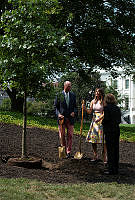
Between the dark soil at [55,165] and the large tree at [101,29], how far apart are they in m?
9.19

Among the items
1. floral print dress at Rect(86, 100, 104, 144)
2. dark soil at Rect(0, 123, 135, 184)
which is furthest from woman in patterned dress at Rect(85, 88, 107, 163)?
dark soil at Rect(0, 123, 135, 184)

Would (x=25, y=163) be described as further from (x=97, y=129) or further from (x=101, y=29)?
(x=101, y=29)

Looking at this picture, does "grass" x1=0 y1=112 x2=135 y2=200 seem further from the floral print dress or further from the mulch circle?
the floral print dress

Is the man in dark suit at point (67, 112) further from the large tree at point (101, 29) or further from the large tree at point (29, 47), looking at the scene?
the large tree at point (101, 29)

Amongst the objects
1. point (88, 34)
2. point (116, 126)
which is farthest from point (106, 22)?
point (116, 126)

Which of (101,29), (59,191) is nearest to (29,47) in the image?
(59,191)

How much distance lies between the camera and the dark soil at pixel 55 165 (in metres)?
7.00

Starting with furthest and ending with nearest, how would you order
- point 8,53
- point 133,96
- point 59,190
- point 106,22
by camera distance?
point 133,96, point 106,22, point 8,53, point 59,190

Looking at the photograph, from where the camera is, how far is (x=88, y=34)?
69.9 feet

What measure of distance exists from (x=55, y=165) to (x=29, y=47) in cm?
292

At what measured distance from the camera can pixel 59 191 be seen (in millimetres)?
5715

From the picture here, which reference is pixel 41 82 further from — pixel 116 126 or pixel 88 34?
pixel 88 34

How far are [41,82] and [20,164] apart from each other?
1.91 metres

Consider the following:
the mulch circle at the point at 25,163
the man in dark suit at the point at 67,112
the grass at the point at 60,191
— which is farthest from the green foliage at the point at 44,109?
the grass at the point at 60,191
